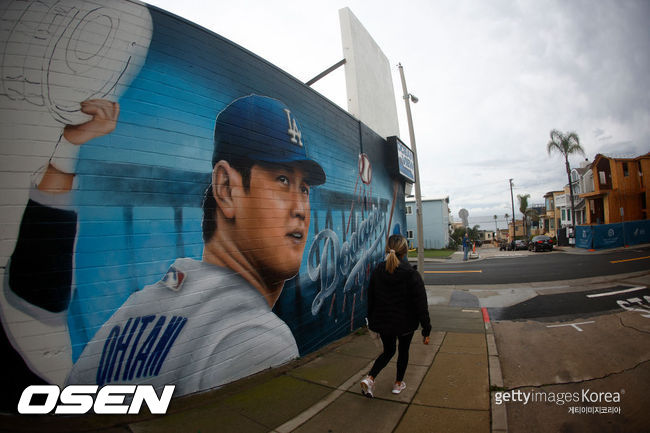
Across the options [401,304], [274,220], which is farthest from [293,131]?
[401,304]

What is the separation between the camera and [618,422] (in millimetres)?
2607

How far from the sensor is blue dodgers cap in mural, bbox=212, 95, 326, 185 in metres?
3.71

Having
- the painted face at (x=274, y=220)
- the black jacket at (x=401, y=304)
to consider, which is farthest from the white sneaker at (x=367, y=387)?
the painted face at (x=274, y=220)

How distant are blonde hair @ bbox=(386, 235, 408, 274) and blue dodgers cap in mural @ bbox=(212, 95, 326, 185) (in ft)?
6.75

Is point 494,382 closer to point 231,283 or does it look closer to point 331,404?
point 331,404

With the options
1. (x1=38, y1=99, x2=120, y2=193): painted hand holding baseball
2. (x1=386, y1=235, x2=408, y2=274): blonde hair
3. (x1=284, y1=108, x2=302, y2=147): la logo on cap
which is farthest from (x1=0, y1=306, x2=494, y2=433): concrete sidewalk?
(x1=284, y1=108, x2=302, y2=147): la logo on cap

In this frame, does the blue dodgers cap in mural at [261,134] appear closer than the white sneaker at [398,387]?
No

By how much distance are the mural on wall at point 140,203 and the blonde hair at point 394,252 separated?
1.69 m

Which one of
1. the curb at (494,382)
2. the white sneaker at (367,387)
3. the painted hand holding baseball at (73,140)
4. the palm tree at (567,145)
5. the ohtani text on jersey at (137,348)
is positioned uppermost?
the palm tree at (567,145)

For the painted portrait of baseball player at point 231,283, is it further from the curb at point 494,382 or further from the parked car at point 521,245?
the parked car at point 521,245

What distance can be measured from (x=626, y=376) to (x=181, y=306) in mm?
5047

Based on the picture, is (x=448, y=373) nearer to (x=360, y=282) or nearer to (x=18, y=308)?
(x=360, y=282)

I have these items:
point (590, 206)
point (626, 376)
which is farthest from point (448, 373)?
point (590, 206)

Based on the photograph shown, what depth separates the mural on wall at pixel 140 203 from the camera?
8.42 ft
